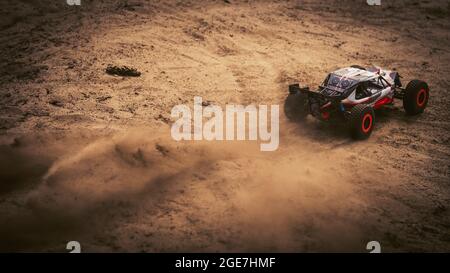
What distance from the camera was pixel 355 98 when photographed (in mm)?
8078

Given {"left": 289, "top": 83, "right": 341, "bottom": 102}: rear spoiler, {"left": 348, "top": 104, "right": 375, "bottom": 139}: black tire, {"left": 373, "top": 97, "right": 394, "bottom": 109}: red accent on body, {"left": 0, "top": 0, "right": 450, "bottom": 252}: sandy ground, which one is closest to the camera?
{"left": 0, "top": 0, "right": 450, "bottom": 252}: sandy ground

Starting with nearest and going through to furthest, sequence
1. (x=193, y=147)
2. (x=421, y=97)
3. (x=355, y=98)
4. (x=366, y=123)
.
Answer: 1. (x=193, y=147)
2. (x=366, y=123)
3. (x=355, y=98)
4. (x=421, y=97)

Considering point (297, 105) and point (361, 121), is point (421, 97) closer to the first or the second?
point (361, 121)

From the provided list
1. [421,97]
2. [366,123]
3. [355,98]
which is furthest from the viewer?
[421,97]

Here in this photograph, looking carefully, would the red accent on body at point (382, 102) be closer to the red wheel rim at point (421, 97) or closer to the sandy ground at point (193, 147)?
the sandy ground at point (193, 147)

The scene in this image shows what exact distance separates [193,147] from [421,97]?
188 inches

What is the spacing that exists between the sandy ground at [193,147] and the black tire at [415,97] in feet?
0.72

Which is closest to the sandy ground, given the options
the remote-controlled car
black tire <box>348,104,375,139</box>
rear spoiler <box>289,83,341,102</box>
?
black tire <box>348,104,375,139</box>

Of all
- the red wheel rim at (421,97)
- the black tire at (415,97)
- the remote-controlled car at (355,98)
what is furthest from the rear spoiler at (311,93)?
the red wheel rim at (421,97)

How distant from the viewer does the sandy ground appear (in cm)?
584

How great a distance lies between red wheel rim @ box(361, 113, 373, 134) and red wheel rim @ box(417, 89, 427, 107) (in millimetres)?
1469

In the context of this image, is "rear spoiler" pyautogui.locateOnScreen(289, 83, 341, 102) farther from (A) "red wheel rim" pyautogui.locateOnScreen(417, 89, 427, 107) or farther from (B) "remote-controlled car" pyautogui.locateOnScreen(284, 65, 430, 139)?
(A) "red wheel rim" pyautogui.locateOnScreen(417, 89, 427, 107)

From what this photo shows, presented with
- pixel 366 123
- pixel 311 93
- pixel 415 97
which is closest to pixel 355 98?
pixel 366 123

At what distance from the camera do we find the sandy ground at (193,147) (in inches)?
230
